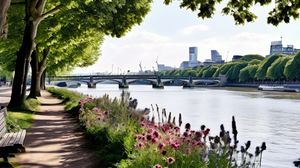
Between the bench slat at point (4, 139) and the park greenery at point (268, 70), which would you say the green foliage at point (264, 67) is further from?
the bench slat at point (4, 139)

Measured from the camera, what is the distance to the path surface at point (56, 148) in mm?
11906

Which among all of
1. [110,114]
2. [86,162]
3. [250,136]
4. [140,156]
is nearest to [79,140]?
[110,114]

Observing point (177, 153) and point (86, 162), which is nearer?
point (177, 153)

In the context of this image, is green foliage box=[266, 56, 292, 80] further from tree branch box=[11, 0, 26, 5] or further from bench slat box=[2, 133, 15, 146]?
bench slat box=[2, 133, 15, 146]

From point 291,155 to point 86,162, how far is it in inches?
527

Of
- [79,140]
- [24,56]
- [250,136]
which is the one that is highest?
[24,56]

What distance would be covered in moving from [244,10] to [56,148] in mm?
6748

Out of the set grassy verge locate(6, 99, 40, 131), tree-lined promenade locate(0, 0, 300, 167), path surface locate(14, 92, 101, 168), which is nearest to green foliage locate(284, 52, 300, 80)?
tree-lined promenade locate(0, 0, 300, 167)

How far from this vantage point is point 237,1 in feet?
35.6

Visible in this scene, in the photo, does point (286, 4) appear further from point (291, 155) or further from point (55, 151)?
point (291, 155)

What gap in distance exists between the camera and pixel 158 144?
915 cm

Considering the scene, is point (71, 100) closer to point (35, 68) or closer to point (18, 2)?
point (35, 68)

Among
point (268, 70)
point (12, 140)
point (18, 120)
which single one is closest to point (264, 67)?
point (268, 70)

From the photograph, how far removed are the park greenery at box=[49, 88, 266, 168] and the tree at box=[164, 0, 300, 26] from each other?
2.42 m
